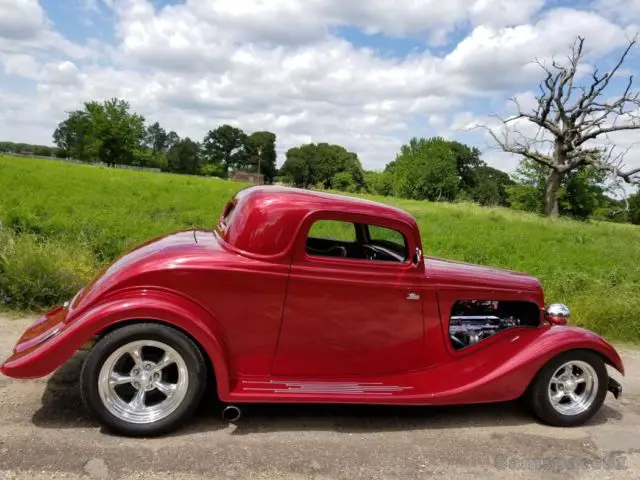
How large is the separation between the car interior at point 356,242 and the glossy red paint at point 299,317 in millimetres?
157

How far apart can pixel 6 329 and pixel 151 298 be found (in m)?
3.16

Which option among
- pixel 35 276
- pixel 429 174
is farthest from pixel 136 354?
pixel 429 174

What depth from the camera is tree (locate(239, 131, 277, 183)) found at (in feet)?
333

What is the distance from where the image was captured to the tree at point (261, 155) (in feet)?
333

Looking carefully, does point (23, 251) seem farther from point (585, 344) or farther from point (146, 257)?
point (585, 344)

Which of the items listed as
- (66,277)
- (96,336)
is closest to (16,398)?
(96,336)

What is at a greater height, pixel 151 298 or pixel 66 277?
pixel 151 298

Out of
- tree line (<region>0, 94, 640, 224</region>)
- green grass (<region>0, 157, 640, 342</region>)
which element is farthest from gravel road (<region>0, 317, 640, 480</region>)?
tree line (<region>0, 94, 640, 224</region>)

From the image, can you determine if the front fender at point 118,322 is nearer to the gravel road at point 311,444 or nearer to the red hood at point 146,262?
the red hood at point 146,262

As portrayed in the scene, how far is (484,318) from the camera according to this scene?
468 cm

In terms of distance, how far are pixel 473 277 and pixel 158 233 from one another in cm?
755

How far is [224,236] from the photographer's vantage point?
414 centimetres

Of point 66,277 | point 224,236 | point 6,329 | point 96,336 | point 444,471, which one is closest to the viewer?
point 444,471

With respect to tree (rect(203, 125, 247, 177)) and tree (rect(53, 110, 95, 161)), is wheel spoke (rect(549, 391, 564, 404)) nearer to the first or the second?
tree (rect(53, 110, 95, 161))
